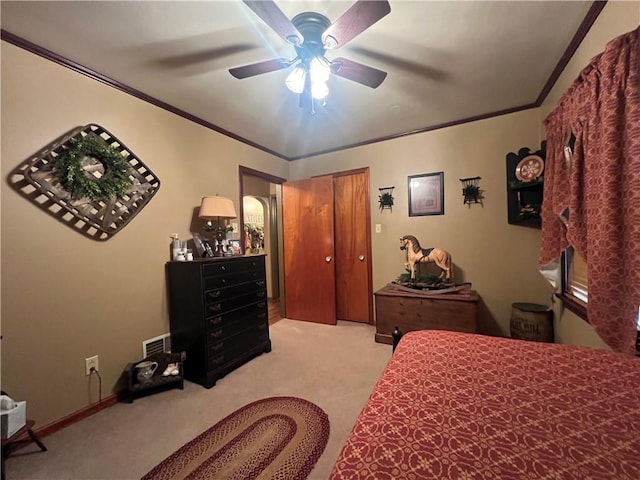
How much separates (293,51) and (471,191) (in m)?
2.33

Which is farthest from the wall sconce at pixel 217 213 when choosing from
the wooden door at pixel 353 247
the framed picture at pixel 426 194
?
the framed picture at pixel 426 194

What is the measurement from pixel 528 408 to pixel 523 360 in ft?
1.25

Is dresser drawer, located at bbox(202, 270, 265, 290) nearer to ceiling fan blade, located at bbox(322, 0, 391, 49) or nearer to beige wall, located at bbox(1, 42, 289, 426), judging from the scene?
beige wall, located at bbox(1, 42, 289, 426)

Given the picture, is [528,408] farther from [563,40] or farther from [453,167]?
[453,167]

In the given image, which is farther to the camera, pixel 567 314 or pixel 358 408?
pixel 567 314

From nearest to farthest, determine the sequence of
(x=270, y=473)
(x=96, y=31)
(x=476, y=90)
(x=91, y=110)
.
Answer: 1. (x=270, y=473)
2. (x=96, y=31)
3. (x=91, y=110)
4. (x=476, y=90)

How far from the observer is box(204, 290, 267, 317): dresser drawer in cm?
223

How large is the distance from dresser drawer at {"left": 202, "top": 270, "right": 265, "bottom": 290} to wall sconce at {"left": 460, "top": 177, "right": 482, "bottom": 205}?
2.46 m

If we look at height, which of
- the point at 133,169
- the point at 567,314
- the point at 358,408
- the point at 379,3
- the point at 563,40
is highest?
the point at 563,40

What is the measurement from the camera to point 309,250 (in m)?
3.77

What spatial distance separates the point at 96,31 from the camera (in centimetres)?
159

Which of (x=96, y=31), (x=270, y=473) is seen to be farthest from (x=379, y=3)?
(x=270, y=473)

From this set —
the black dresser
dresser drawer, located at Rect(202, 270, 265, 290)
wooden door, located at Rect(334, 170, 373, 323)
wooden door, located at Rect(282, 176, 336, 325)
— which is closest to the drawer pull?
the black dresser

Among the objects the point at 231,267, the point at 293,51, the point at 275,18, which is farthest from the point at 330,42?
the point at 231,267
